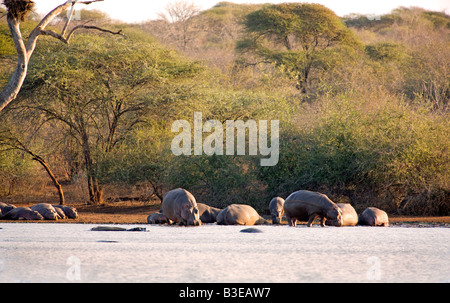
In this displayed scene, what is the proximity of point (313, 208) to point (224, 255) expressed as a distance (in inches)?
170

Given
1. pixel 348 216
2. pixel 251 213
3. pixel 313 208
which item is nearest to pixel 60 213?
pixel 251 213

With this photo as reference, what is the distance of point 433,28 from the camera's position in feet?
160

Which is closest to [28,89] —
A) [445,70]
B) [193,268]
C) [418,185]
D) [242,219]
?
[242,219]

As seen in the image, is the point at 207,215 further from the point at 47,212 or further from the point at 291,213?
the point at 47,212

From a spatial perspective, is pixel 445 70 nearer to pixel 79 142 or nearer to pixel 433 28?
pixel 79 142

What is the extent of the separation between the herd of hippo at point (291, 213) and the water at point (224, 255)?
1.74 ft

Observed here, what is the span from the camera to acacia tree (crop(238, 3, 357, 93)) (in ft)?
108

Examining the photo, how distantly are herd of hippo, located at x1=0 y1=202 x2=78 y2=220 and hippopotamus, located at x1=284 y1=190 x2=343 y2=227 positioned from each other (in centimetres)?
540

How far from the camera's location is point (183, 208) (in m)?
11.8

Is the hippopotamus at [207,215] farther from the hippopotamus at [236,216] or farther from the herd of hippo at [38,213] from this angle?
the herd of hippo at [38,213]

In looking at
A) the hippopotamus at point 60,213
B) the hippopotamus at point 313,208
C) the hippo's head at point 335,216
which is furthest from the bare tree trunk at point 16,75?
the hippo's head at point 335,216

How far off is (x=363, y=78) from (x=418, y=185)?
564 inches

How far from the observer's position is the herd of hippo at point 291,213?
11.6 metres

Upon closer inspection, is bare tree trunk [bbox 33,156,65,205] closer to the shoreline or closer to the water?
the shoreline
